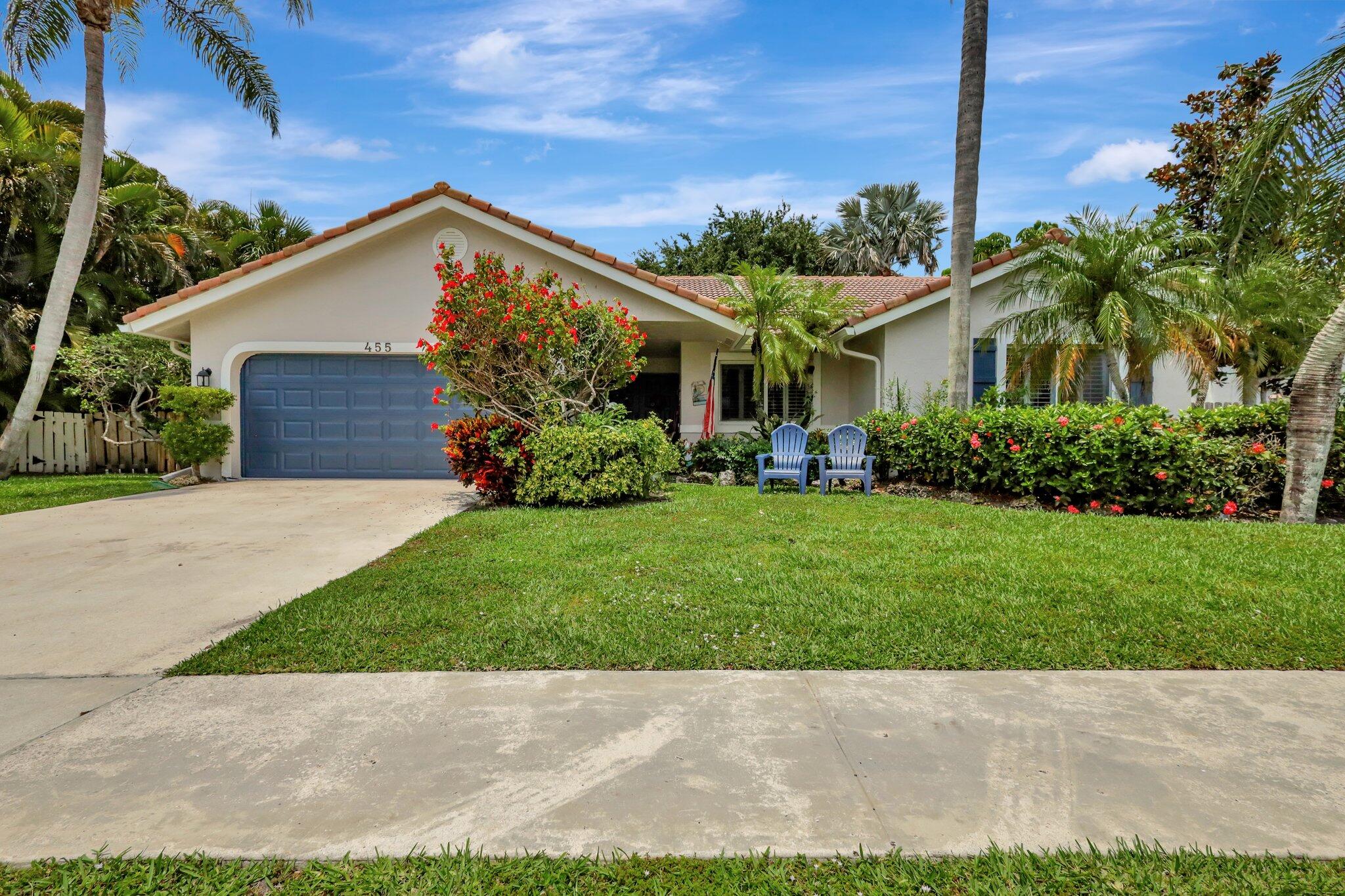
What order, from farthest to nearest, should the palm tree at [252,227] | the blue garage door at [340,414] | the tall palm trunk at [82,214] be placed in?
the palm tree at [252,227], the blue garage door at [340,414], the tall palm trunk at [82,214]

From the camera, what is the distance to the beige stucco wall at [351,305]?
41.7 ft

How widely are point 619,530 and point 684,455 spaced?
6284 millimetres

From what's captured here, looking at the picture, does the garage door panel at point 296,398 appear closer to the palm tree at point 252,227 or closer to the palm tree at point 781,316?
the palm tree at point 781,316

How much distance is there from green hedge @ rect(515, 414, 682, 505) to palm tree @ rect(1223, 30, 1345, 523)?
7.40 m

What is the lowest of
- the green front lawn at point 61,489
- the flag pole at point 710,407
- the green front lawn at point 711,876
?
the green front lawn at point 711,876

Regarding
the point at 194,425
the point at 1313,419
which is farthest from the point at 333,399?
the point at 1313,419

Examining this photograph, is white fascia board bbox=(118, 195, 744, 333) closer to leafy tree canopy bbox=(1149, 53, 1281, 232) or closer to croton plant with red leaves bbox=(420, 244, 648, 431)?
croton plant with red leaves bbox=(420, 244, 648, 431)

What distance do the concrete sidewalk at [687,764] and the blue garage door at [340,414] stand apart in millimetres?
9908

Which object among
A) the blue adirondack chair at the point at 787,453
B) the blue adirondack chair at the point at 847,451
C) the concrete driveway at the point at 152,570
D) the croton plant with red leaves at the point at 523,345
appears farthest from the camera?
the blue adirondack chair at the point at 787,453

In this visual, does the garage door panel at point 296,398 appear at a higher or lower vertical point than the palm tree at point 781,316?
lower

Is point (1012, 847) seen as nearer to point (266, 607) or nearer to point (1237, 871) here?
point (1237, 871)

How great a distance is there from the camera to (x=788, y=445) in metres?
11.0

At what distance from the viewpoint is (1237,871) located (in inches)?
77.7

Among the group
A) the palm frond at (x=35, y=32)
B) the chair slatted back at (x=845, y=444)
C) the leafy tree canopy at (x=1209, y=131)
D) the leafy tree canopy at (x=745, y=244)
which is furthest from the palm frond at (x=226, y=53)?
the leafy tree canopy at (x=1209, y=131)
